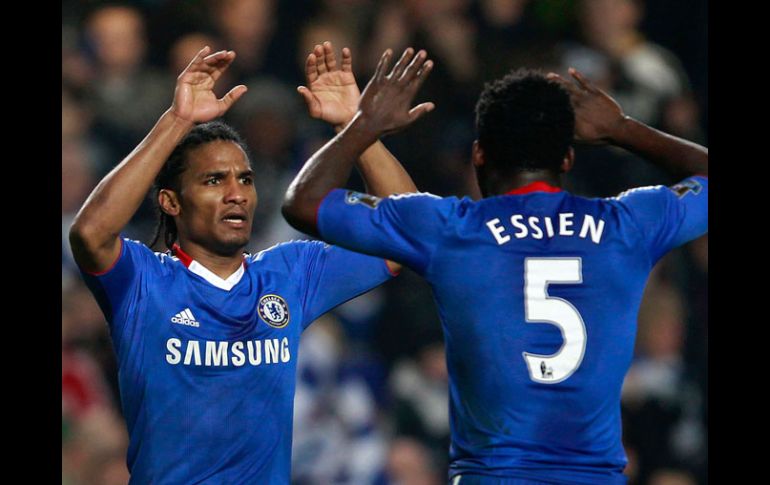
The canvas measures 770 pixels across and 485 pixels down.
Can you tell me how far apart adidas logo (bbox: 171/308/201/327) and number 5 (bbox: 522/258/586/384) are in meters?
1.39

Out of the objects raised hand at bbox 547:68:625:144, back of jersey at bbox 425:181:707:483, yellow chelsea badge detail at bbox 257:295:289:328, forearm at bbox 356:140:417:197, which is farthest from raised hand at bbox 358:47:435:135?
yellow chelsea badge detail at bbox 257:295:289:328

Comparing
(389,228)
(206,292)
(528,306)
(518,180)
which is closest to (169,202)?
(206,292)

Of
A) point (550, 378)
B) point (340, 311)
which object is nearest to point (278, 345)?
point (550, 378)

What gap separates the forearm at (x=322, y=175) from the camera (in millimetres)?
2932

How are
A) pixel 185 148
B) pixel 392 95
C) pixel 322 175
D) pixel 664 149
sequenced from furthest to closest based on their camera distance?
Answer: pixel 185 148 < pixel 664 149 < pixel 392 95 < pixel 322 175

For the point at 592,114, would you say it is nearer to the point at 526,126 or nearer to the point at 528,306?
the point at 526,126

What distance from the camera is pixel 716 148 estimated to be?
589 centimetres

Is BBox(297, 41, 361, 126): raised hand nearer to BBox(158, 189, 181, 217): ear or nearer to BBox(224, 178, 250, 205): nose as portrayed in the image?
BBox(224, 178, 250, 205): nose

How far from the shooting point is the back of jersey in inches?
111

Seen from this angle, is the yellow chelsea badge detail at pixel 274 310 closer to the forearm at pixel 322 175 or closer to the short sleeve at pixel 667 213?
the forearm at pixel 322 175

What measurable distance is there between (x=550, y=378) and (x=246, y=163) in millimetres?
1659

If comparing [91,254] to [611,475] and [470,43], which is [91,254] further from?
[470,43]

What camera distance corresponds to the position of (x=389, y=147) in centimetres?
677

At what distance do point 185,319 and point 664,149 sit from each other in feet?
5.72
